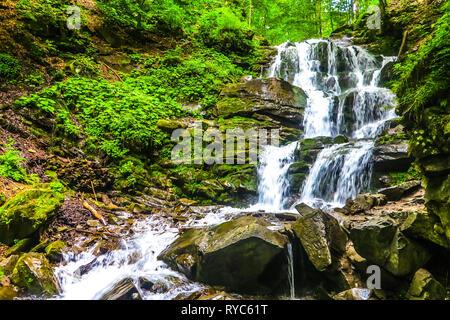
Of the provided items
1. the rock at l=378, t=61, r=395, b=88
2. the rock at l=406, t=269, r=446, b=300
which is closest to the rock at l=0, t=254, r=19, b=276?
the rock at l=406, t=269, r=446, b=300

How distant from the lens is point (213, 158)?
845 centimetres

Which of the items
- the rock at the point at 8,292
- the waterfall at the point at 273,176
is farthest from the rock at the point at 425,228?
the rock at the point at 8,292

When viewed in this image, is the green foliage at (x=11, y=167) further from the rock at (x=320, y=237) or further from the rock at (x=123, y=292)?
the rock at (x=320, y=237)

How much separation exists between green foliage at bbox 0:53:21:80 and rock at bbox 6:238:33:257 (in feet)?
18.8

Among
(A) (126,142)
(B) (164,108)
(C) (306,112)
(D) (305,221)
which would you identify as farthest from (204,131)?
(D) (305,221)

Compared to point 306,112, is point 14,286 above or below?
below

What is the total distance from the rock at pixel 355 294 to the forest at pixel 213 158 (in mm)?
16

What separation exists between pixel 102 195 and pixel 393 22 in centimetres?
1751

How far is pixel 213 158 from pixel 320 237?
205 inches

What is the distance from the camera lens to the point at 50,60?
8.91 m

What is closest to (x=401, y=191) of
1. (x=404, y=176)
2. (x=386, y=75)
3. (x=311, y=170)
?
(x=404, y=176)

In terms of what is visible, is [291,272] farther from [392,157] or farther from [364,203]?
[392,157]

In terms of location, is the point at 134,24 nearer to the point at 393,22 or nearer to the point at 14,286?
the point at 14,286

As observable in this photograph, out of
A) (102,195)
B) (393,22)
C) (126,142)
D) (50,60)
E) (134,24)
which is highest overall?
(393,22)
